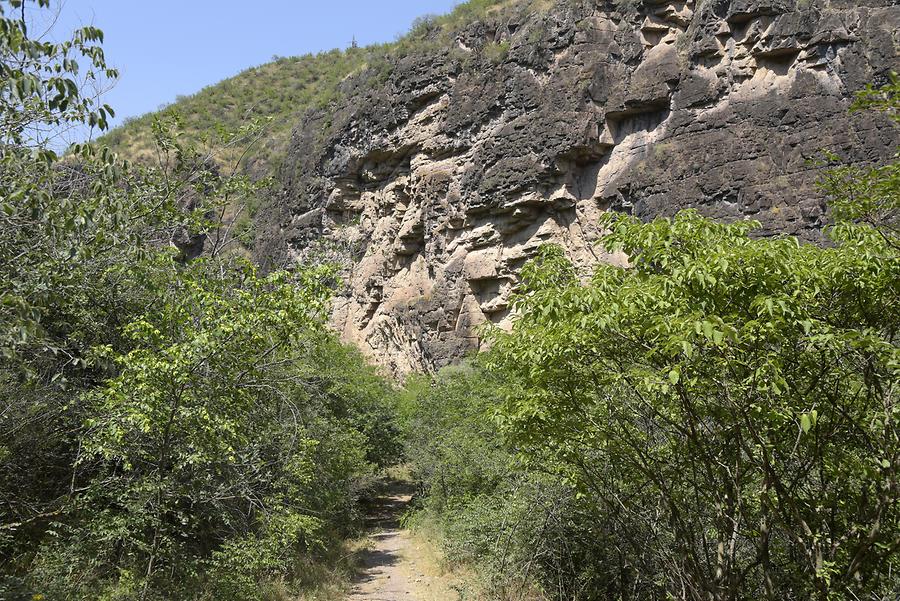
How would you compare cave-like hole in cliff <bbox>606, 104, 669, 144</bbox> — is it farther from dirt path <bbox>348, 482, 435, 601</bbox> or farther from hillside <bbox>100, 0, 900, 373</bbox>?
dirt path <bbox>348, 482, 435, 601</bbox>

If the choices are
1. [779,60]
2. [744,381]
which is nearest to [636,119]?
[779,60]

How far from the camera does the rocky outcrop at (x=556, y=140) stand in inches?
935

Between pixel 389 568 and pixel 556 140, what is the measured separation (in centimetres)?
2062

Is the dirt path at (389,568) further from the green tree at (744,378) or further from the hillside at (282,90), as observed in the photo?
the hillside at (282,90)

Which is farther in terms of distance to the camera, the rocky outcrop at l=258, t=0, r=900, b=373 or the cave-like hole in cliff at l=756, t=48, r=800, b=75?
the cave-like hole in cliff at l=756, t=48, r=800, b=75

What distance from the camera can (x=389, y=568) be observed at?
14414mm

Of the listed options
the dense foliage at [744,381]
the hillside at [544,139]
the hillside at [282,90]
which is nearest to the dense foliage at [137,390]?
the dense foliage at [744,381]

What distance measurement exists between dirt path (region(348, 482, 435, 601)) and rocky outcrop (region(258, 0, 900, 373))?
27.1 feet

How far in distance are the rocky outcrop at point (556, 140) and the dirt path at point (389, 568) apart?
8.26 metres

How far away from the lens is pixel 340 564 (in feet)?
43.8

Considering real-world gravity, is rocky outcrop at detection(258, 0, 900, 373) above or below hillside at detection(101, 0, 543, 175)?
below

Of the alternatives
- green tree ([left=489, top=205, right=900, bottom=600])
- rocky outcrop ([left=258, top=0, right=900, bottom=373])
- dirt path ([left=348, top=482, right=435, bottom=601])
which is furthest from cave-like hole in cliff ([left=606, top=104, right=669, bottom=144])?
green tree ([left=489, top=205, right=900, bottom=600])

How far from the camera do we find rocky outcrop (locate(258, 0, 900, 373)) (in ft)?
77.9

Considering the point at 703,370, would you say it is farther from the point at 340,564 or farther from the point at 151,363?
the point at 340,564
